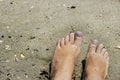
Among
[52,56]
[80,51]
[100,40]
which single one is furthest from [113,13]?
[52,56]

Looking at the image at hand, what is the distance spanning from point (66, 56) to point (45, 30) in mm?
400

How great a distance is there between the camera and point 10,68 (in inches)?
128

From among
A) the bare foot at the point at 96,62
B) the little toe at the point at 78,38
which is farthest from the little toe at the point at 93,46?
the little toe at the point at 78,38

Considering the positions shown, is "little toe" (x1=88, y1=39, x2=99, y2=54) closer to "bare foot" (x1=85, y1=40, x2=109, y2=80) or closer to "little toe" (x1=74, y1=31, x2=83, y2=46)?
"bare foot" (x1=85, y1=40, x2=109, y2=80)

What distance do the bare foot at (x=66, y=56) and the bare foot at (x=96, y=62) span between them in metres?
0.15

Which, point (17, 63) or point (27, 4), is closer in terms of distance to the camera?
point (17, 63)

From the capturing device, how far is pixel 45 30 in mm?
3627

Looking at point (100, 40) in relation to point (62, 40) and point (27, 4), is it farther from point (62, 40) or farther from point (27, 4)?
point (27, 4)

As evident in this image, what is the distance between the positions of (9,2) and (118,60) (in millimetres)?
1531

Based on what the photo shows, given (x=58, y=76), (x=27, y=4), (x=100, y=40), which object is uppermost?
(x=27, y=4)

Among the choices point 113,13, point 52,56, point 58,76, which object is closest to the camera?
point 58,76

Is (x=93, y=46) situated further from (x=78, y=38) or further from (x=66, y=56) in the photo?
(x=66, y=56)

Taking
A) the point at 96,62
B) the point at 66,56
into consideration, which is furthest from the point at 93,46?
the point at 66,56

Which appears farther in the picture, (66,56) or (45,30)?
(45,30)
